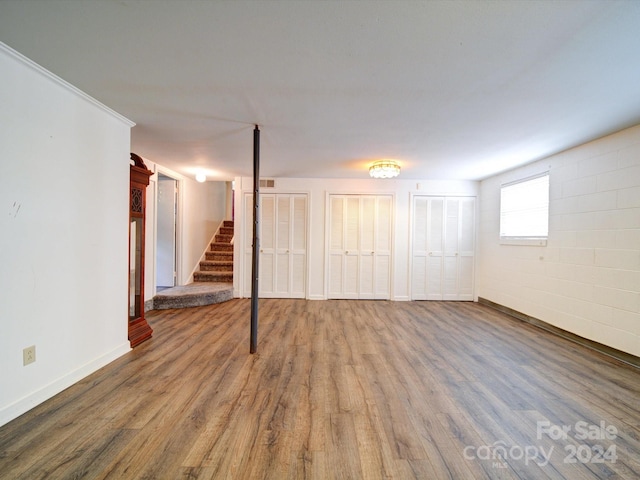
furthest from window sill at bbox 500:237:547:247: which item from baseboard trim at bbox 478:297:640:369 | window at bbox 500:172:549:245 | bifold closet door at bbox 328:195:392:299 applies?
bifold closet door at bbox 328:195:392:299

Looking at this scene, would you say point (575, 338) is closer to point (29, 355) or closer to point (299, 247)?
point (299, 247)

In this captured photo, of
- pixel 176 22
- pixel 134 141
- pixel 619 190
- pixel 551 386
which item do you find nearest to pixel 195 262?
pixel 134 141

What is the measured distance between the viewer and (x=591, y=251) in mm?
3045

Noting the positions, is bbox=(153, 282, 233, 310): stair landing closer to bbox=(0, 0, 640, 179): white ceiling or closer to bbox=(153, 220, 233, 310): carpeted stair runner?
bbox=(153, 220, 233, 310): carpeted stair runner

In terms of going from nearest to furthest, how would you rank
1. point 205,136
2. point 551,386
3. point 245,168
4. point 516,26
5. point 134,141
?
point 516,26, point 551,386, point 205,136, point 134,141, point 245,168

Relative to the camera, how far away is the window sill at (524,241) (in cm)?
371

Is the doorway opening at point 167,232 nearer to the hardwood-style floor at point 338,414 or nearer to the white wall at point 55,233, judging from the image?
the hardwood-style floor at point 338,414

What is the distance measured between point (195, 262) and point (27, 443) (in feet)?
14.3

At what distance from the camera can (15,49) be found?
164 centimetres

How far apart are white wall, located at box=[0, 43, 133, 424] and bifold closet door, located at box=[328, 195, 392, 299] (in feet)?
11.2

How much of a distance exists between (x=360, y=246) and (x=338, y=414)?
3.61m

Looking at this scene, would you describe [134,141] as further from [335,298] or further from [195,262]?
[335,298]

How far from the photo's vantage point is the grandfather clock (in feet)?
9.29

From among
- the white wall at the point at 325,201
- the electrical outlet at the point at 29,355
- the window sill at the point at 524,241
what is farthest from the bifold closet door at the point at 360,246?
the electrical outlet at the point at 29,355
